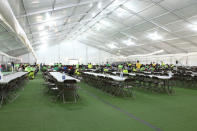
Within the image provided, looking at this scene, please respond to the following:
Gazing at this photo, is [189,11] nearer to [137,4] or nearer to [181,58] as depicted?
[137,4]

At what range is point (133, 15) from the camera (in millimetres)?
15789

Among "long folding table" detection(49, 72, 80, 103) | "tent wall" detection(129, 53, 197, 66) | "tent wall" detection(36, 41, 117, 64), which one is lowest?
"long folding table" detection(49, 72, 80, 103)

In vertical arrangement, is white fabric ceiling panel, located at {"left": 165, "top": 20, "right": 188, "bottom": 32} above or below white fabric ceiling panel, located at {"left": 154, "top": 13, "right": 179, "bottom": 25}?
below

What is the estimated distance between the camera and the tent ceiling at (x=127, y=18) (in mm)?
10102

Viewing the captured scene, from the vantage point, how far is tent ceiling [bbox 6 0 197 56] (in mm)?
10102

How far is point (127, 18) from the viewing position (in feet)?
55.5

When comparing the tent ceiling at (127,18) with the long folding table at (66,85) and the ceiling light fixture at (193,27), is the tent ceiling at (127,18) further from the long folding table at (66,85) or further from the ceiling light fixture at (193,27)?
the long folding table at (66,85)

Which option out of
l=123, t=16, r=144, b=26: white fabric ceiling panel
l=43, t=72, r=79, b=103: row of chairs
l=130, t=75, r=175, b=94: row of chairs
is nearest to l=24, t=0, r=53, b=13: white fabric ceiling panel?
l=43, t=72, r=79, b=103: row of chairs

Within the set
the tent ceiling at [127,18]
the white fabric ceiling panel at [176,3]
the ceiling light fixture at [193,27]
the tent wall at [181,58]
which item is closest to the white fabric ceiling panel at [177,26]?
the tent ceiling at [127,18]

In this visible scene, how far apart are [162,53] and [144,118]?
2343 centimetres

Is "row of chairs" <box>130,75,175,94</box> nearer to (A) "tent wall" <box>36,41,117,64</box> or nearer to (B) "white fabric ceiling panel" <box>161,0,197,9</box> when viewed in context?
(B) "white fabric ceiling panel" <box>161,0,197,9</box>

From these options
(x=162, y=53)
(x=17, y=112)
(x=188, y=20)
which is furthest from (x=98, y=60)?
(x=17, y=112)

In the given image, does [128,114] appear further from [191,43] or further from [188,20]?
[191,43]

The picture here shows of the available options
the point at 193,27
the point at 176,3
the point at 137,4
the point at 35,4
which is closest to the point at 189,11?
the point at 176,3
